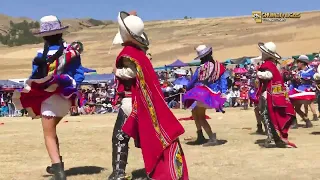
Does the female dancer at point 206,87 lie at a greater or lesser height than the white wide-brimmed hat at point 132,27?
lesser

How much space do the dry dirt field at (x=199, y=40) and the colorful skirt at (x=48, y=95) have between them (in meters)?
41.0

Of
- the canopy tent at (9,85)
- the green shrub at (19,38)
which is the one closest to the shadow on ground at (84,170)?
the canopy tent at (9,85)

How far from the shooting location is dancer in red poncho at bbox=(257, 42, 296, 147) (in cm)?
926

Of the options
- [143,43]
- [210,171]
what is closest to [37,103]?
[143,43]

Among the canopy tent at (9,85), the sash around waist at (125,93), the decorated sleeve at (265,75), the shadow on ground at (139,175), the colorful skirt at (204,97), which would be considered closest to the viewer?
the sash around waist at (125,93)

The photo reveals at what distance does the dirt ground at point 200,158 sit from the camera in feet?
23.6

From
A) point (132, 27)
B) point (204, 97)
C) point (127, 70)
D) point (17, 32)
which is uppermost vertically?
point (17, 32)

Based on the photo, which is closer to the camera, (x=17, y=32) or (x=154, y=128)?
(x=154, y=128)

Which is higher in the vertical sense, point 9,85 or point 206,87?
point 206,87

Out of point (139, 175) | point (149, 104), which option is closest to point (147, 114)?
point (149, 104)

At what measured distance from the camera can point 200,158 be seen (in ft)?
27.9

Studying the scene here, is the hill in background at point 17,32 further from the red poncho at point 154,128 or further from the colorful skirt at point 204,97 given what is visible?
the red poncho at point 154,128

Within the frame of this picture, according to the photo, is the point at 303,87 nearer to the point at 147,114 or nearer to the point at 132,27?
the point at 132,27

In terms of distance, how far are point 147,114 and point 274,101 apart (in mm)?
4198
